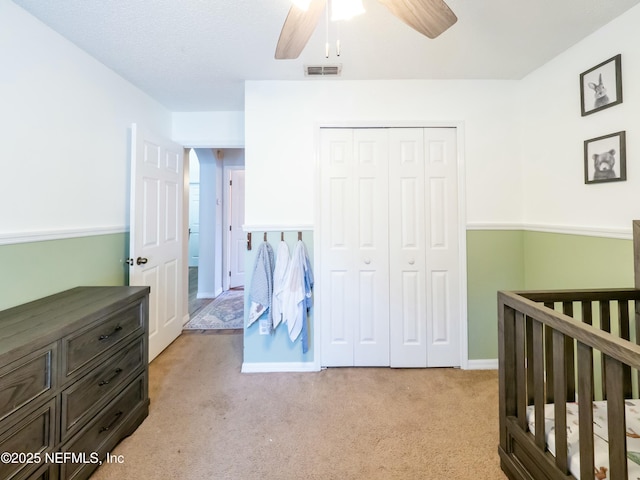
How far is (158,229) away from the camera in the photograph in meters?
2.51

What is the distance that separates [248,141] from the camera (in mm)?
2270

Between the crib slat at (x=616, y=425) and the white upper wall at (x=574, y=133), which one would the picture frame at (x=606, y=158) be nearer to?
the white upper wall at (x=574, y=133)

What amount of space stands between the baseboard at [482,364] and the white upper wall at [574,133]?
1.15 m

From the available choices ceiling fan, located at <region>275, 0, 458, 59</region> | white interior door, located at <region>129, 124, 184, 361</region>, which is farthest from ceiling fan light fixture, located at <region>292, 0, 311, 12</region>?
white interior door, located at <region>129, 124, 184, 361</region>

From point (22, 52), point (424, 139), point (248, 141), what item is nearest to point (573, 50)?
point (424, 139)

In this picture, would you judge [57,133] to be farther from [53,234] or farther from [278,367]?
[278,367]

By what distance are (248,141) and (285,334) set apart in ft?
5.15

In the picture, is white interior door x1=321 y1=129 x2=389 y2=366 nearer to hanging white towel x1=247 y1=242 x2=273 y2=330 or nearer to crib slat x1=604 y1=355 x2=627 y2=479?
hanging white towel x1=247 y1=242 x2=273 y2=330

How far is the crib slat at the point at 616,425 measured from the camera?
2.67 ft

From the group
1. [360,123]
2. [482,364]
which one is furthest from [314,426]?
[360,123]

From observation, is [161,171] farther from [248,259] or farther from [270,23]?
[270,23]

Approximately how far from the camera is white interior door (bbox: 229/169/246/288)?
195 inches

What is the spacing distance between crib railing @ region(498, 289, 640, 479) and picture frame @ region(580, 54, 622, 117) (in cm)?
110

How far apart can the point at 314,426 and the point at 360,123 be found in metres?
2.14
